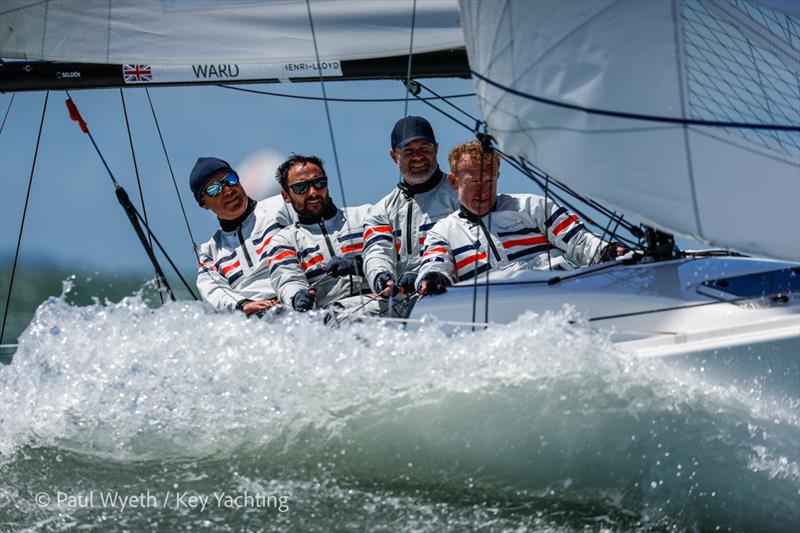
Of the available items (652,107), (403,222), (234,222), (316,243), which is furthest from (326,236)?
(652,107)

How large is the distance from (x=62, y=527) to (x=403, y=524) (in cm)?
93

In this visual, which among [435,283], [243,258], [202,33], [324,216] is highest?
[202,33]

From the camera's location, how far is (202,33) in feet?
17.0

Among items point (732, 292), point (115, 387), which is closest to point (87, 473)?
point (115, 387)

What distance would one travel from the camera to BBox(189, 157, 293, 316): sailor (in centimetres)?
529

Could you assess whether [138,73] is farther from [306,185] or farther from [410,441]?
[410,441]

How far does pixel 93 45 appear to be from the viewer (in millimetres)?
5188

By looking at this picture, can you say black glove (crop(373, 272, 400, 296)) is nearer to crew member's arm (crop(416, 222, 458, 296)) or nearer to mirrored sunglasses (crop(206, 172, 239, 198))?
crew member's arm (crop(416, 222, 458, 296))

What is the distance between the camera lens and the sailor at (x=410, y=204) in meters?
4.95

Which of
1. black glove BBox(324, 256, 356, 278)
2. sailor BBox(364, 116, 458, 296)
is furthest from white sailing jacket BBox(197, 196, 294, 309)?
sailor BBox(364, 116, 458, 296)

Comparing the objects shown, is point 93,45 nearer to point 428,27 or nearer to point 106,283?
point 428,27

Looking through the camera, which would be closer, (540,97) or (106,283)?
(540,97)

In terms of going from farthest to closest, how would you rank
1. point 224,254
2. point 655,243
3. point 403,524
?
1. point 224,254
2. point 655,243
3. point 403,524

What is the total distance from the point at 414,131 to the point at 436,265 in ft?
2.59
